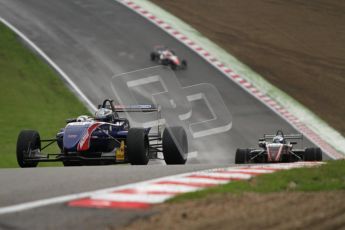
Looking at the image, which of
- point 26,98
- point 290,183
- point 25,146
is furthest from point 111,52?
point 290,183

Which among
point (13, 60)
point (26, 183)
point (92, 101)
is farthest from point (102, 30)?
point (26, 183)

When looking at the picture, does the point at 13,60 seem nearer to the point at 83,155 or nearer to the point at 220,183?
the point at 83,155

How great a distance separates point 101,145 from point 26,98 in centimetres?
1038

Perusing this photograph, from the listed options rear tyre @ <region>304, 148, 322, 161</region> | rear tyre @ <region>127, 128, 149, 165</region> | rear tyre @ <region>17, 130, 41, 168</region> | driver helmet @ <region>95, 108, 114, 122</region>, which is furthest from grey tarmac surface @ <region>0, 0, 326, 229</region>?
rear tyre @ <region>127, 128, 149, 165</region>

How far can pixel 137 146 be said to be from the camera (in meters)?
14.4

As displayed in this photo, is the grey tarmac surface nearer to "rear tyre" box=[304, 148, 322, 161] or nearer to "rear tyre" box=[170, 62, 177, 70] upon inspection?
"rear tyre" box=[170, 62, 177, 70]

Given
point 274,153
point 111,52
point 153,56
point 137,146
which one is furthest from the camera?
point 111,52

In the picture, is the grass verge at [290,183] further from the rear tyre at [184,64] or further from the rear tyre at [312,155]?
the rear tyre at [184,64]

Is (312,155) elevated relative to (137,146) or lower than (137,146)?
lower

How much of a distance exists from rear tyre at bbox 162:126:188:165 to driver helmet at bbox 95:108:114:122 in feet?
5.94

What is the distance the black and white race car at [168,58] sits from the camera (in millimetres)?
30312

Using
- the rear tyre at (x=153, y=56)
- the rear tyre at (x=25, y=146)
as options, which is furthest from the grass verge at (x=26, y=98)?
the rear tyre at (x=153, y=56)

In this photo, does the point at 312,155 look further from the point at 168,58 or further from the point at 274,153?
the point at 168,58

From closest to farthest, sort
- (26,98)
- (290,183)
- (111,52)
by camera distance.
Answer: (290,183) → (26,98) → (111,52)
